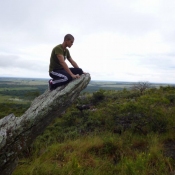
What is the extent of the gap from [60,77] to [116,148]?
354cm

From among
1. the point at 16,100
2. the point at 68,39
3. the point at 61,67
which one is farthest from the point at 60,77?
the point at 16,100

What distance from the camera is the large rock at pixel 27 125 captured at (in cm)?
496

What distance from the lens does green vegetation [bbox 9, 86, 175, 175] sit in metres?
5.83

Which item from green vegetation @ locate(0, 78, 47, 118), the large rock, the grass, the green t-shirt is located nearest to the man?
the green t-shirt

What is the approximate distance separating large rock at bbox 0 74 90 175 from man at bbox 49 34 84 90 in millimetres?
243

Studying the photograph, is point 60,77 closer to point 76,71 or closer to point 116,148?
point 76,71

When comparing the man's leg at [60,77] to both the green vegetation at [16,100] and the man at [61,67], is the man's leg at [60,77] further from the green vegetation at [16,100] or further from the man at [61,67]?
the green vegetation at [16,100]

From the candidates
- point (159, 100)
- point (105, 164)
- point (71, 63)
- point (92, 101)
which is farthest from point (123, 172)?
point (92, 101)

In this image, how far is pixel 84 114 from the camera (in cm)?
1480

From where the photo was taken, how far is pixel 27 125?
5.40m

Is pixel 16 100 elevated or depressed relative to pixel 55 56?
depressed

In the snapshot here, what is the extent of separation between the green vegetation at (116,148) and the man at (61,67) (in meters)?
2.50

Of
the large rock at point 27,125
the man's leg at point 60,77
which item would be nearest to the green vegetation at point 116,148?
the large rock at point 27,125

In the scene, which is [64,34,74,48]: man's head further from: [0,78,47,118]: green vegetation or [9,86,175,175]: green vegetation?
[0,78,47,118]: green vegetation
